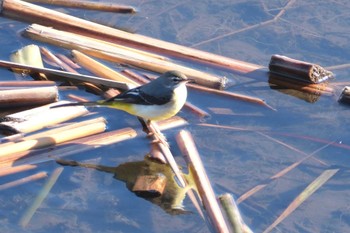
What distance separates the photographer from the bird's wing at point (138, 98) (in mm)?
9109

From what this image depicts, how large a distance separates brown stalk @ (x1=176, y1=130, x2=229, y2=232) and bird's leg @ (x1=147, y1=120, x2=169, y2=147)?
0.54 ft

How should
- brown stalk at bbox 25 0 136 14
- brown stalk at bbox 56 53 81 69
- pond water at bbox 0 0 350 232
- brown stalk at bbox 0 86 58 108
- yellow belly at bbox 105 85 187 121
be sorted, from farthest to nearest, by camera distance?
1. brown stalk at bbox 25 0 136 14
2. brown stalk at bbox 56 53 81 69
3. brown stalk at bbox 0 86 58 108
4. yellow belly at bbox 105 85 187 121
5. pond water at bbox 0 0 350 232

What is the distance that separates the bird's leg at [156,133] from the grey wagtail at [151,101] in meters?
0.09

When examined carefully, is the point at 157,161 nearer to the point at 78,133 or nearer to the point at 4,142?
the point at 78,133

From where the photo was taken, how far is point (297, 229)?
7957 mm

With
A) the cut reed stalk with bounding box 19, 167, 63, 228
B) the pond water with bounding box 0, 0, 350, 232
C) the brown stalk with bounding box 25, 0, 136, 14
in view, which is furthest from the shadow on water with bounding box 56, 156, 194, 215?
the brown stalk with bounding box 25, 0, 136, 14

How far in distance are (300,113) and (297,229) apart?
7.46 ft

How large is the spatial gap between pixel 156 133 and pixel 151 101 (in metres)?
0.36

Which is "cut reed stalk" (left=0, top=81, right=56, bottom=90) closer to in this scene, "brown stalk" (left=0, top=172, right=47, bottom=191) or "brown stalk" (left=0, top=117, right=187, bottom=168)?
"brown stalk" (left=0, top=117, right=187, bottom=168)

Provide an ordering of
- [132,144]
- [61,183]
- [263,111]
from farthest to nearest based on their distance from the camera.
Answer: [263,111], [132,144], [61,183]

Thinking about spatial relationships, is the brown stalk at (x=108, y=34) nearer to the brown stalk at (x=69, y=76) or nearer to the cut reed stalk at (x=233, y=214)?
the brown stalk at (x=69, y=76)

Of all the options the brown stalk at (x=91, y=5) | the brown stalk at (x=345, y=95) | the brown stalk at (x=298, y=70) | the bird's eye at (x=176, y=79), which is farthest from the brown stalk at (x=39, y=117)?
the brown stalk at (x=345, y=95)

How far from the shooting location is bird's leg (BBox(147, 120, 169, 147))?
29.3ft

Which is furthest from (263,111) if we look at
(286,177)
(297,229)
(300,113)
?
(297,229)
